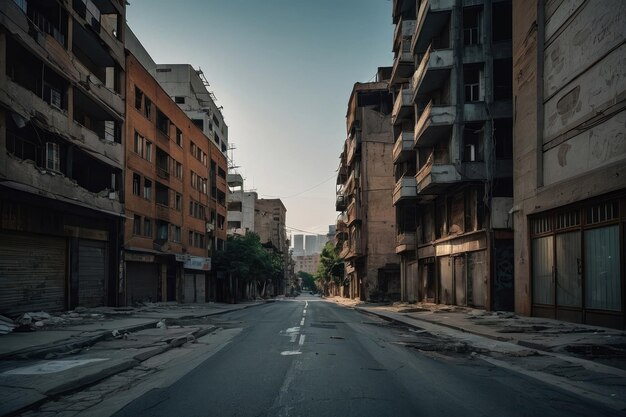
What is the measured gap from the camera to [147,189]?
1308 inches

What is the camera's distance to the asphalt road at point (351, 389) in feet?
18.9

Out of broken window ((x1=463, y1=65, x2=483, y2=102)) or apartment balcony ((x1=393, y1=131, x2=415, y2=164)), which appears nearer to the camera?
broken window ((x1=463, y1=65, x2=483, y2=102))

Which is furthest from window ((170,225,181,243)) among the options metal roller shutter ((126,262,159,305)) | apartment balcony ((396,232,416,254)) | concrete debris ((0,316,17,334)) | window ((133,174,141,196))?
concrete debris ((0,316,17,334))

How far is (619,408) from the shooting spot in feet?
19.8

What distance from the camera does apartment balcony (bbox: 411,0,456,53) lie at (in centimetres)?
2614

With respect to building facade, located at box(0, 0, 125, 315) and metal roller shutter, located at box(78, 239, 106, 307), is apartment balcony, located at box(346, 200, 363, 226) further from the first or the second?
metal roller shutter, located at box(78, 239, 106, 307)

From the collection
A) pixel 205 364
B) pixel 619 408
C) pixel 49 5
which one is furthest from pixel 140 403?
pixel 49 5

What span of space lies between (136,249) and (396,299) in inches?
1068

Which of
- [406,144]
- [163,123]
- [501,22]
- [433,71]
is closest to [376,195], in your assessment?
[406,144]

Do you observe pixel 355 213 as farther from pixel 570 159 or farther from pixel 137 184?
pixel 570 159

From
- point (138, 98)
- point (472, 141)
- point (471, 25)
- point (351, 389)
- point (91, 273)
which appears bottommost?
point (351, 389)

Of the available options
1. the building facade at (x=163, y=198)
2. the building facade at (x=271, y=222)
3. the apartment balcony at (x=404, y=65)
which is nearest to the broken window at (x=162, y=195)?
the building facade at (x=163, y=198)

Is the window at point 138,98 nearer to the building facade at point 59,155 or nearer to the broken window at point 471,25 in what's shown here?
the building facade at point 59,155

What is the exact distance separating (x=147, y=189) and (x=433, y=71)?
19.4m
